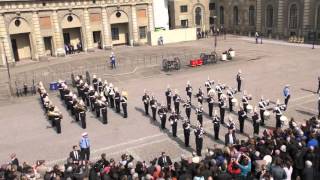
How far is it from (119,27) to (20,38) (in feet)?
43.6

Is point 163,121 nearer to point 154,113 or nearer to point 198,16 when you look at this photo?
point 154,113

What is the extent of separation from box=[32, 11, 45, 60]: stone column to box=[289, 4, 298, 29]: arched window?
108 feet

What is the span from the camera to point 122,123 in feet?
74.6

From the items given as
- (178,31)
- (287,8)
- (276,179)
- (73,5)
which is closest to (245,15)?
(287,8)

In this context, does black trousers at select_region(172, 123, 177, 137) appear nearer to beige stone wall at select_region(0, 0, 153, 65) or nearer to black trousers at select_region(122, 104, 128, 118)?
black trousers at select_region(122, 104, 128, 118)

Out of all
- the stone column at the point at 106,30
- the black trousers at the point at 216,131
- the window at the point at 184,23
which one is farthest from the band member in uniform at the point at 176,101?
the window at the point at 184,23

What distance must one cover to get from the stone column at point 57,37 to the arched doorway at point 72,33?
0.86m

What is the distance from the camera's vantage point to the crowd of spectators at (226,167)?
1211cm

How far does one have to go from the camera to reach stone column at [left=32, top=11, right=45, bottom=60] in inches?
1710

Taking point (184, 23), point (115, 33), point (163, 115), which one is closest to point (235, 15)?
point (184, 23)

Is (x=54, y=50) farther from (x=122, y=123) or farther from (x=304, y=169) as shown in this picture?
(x=304, y=169)

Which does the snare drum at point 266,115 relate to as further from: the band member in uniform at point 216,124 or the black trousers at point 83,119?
the black trousers at point 83,119

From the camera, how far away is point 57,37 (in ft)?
149

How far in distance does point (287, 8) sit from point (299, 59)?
48.8 ft
